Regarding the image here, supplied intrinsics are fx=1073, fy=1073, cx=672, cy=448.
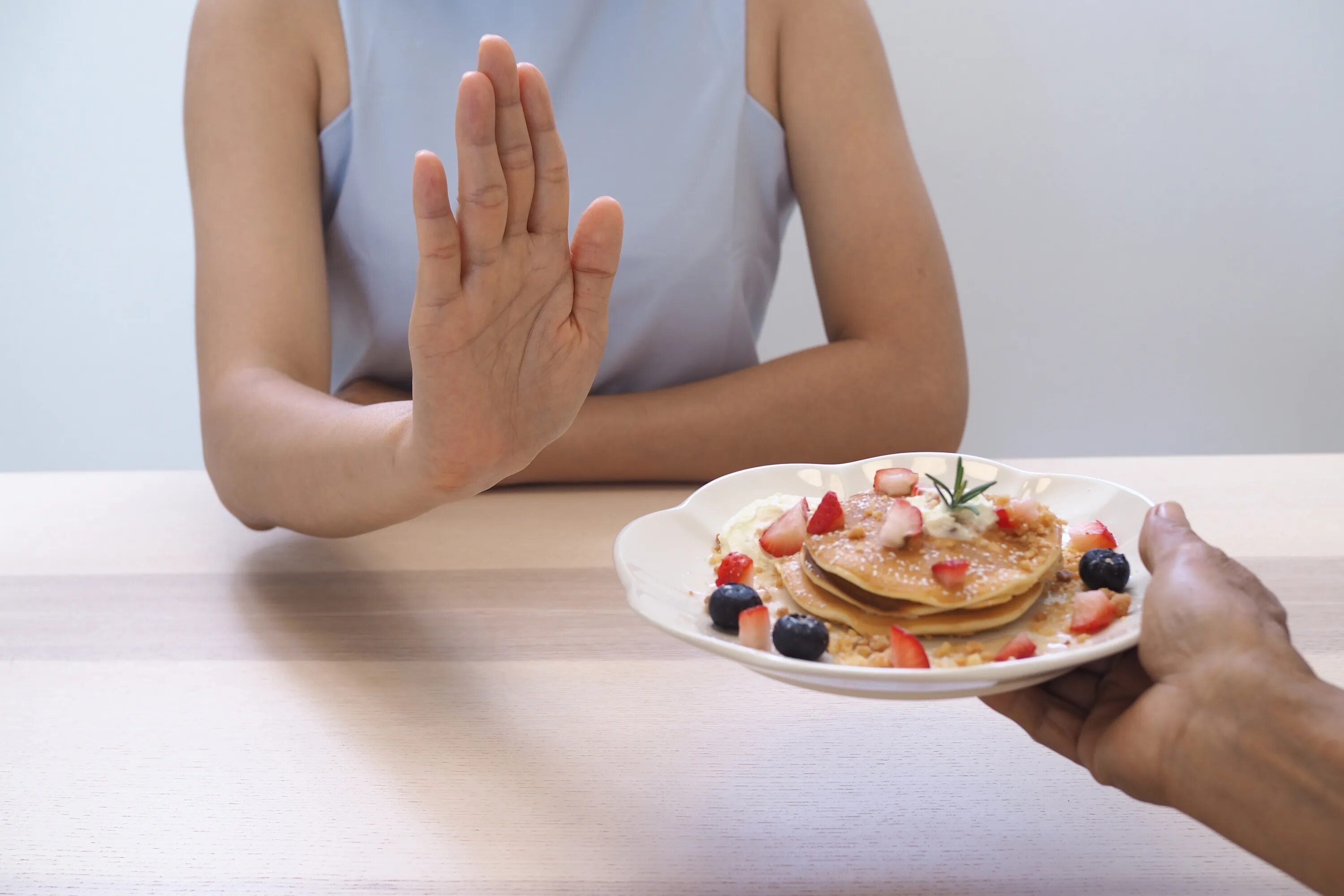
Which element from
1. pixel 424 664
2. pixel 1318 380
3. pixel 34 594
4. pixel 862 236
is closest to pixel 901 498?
pixel 424 664

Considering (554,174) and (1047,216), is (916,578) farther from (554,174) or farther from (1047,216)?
(1047,216)

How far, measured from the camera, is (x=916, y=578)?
0.80 meters

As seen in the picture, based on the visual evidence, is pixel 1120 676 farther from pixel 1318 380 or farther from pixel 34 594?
pixel 1318 380

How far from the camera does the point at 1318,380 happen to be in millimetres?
3305

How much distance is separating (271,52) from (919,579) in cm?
116

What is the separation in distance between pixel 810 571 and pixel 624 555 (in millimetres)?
149

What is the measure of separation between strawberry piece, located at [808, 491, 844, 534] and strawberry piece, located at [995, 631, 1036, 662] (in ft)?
0.62

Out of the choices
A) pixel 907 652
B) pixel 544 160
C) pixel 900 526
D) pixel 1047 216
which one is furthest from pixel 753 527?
pixel 1047 216

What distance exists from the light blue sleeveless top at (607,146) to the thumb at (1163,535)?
36.0 inches

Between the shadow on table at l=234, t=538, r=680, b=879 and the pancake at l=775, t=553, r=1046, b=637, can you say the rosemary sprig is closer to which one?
the pancake at l=775, t=553, r=1046, b=637

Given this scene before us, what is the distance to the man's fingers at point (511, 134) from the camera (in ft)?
2.42

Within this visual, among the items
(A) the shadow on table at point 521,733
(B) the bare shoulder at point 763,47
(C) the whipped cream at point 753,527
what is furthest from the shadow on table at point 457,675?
(B) the bare shoulder at point 763,47

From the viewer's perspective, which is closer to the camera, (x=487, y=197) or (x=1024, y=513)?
(x=487, y=197)

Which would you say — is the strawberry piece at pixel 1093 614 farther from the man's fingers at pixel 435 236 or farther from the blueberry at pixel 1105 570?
the man's fingers at pixel 435 236
